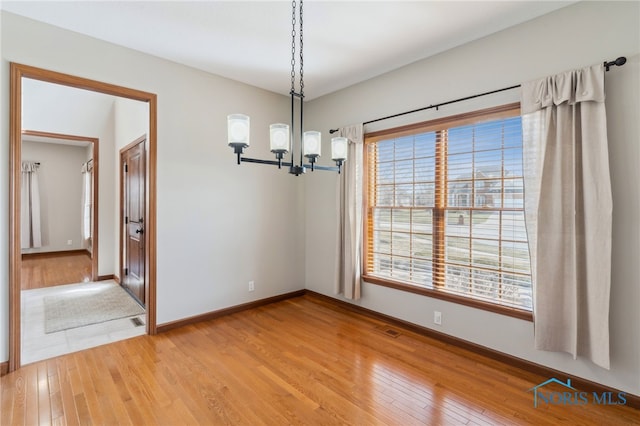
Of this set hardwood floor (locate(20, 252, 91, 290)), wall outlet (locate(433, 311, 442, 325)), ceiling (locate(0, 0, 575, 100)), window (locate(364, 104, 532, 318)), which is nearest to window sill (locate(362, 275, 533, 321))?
window (locate(364, 104, 532, 318))

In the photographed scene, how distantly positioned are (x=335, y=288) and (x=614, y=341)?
2.60 meters

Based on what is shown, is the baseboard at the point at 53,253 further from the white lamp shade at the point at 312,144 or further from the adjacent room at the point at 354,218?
the white lamp shade at the point at 312,144

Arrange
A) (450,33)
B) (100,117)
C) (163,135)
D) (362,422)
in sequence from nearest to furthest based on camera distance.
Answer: (362,422), (450,33), (163,135), (100,117)

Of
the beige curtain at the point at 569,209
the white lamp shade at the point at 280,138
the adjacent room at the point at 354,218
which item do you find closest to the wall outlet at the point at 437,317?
the adjacent room at the point at 354,218

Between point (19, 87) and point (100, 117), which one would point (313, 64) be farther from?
point (100, 117)

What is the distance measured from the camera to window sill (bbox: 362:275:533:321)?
2.62 metres

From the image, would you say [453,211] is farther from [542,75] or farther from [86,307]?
[86,307]

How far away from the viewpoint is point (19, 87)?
8.34 ft

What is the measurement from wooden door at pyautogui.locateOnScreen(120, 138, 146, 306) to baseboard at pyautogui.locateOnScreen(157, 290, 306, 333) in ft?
3.37

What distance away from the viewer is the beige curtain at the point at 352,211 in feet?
12.3

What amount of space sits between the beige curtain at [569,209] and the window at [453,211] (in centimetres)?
19

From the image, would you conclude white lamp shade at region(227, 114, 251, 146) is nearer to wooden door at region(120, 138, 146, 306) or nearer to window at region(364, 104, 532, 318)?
window at region(364, 104, 532, 318)

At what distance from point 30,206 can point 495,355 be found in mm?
9617

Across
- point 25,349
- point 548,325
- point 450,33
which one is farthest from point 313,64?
point 25,349
